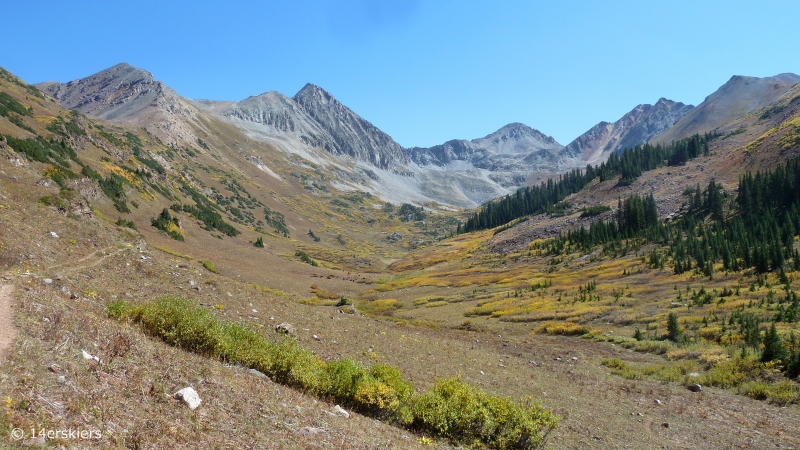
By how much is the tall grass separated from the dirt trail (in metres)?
2.17

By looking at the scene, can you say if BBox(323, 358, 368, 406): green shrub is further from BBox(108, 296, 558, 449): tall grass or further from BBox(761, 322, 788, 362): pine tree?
BBox(761, 322, 788, 362): pine tree

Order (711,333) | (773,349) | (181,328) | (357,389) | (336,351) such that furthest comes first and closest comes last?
(711,333), (773,349), (336,351), (357,389), (181,328)

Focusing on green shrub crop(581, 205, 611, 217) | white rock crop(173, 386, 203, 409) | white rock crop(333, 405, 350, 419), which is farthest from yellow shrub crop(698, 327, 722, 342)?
green shrub crop(581, 205, 611, 217)

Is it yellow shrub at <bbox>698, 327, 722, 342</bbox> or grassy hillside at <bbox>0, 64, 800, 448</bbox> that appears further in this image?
yellow shrub at <bbox>698, 327, 722, 342</bbox>

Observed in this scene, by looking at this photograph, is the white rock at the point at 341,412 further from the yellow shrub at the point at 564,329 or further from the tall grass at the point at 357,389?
the yellow shrub at the point at 564,329

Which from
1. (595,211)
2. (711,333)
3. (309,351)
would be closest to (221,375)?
(309,351)

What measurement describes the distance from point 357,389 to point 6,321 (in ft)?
26.5

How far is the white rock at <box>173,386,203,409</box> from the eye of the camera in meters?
7.67

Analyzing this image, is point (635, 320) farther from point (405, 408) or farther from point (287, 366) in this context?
point (287, 366)

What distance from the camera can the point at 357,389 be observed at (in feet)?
38.9

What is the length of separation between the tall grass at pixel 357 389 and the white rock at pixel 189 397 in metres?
3.33

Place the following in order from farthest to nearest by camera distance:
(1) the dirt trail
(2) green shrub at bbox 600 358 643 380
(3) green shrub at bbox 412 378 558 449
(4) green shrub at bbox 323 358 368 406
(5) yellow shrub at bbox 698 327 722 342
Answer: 1. (5) yellow shrub at bbox 698 327 722 342
2. (2) green shrub at bbox 600 358 643 380
3. (4) green shrub at bbox 323 358 368 406
4. (3) green shrub at bbox 412 378 558 449
5. (1) the dirt trail

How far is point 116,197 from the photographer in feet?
192

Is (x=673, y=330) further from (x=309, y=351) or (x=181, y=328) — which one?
(x=181, y=328)
